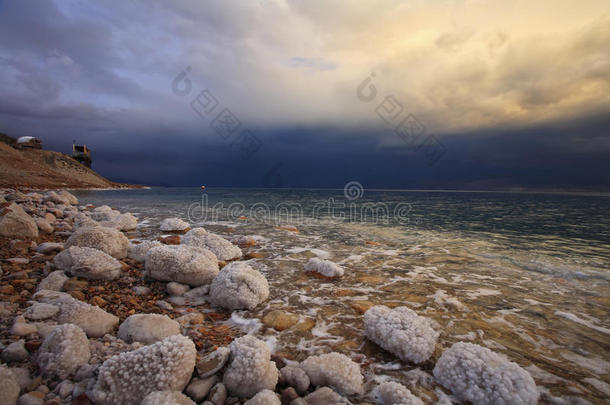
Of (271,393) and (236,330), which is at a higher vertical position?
(271,393)

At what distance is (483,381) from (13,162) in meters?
68.5

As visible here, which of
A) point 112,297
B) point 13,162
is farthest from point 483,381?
point 13,162

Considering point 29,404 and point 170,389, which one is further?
point 170,389

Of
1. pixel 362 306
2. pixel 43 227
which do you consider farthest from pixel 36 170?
pixel 362 306

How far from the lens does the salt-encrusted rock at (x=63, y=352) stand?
2.15 meters

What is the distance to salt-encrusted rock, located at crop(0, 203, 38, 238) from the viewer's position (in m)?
5.80

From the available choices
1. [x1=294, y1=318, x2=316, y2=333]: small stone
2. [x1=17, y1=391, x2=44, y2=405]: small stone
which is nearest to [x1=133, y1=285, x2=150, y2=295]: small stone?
[x1=17, y1=391, x2=44, y2=405]: small stone

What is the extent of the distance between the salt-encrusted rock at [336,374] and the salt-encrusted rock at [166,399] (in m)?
1.12

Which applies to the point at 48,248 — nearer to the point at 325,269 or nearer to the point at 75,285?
the point at 75,285

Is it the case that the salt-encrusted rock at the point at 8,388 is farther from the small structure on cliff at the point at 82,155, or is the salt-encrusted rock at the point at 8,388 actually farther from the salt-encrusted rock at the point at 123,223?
the small structure on cliff at the point at 82,155

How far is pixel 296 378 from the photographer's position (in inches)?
95.9

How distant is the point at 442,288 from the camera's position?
539cm

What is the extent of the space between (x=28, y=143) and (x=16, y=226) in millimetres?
96683

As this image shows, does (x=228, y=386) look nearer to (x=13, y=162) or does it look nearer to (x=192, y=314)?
(x=192, y=314)
